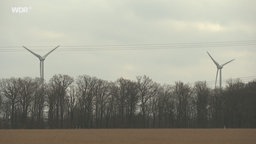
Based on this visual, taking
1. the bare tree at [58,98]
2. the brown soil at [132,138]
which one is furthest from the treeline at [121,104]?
the brown soil at [132,138]

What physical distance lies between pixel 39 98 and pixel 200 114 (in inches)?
1684

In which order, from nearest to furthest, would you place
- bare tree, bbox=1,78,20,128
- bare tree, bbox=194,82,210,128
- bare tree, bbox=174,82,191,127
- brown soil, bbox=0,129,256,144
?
brown soil, bbox=0,129,256,144, bare tree, bbox=1,78,20,128, bare tree, bbox=194,82,210,128, bare tree, bbox=174,82,191,127

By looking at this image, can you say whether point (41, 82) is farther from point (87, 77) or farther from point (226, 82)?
point (226, 82)

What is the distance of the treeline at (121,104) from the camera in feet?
396

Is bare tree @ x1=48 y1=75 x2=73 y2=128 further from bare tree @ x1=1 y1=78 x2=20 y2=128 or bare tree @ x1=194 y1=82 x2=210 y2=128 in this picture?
bare tree @ x1=194 y1=82 x2=210 y2=128

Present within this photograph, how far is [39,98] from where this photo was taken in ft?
400

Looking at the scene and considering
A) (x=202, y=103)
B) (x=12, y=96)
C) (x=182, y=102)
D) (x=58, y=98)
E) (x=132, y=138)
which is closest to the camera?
(x=132, y=138)

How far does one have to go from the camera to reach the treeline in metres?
121

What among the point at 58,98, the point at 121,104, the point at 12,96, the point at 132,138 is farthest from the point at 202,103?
the point at 132,138

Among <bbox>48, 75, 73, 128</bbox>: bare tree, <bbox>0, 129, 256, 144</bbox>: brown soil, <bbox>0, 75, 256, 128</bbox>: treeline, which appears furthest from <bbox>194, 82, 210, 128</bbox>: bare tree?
<bbox>0, 129, 256, 144</bbox>: brown soil

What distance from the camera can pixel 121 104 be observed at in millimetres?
130750

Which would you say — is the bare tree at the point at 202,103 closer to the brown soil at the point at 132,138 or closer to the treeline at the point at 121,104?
the treeline at the point at 121,104

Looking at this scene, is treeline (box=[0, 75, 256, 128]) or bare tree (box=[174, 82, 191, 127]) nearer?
treeline (box=[0, 75, 256, 128])

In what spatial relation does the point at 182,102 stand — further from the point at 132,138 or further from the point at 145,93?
the point at 132,138
